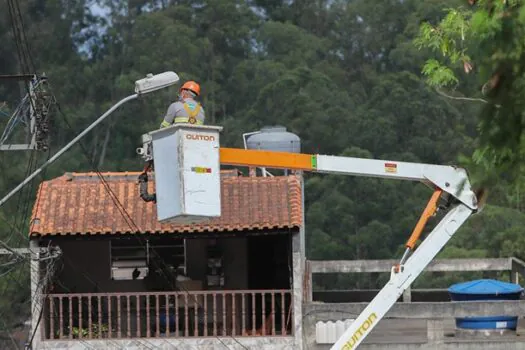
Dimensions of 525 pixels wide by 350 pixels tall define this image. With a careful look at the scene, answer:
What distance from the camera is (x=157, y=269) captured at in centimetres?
2288

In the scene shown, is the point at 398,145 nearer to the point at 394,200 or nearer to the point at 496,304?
the point at 394,200

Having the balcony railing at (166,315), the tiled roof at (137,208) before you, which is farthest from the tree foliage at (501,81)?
the tiled roof at (137,208)

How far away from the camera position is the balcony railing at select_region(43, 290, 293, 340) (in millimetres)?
20797

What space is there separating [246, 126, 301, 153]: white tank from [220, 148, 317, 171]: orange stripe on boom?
4666mm

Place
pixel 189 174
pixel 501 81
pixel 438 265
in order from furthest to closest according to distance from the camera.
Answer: pixel 438 265 → pixel 189 174 → pixel 501 81

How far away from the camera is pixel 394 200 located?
62844 millimetres

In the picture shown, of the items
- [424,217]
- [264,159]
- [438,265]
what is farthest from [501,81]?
[438,265]

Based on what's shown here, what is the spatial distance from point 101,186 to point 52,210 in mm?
828

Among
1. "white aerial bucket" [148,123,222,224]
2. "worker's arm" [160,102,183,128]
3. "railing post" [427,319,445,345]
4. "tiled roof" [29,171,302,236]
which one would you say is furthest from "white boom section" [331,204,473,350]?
"worker's arm" [160,102,183,128]

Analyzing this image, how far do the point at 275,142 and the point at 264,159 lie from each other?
199 inches

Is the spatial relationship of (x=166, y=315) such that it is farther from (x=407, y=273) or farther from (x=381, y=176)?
(x=381, y=176)

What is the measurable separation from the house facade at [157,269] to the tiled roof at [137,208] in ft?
0.05

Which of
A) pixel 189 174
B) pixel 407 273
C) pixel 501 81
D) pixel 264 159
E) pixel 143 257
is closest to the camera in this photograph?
pixel 501 81

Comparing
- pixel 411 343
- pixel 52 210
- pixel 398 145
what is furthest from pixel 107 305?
pixel 398 145
